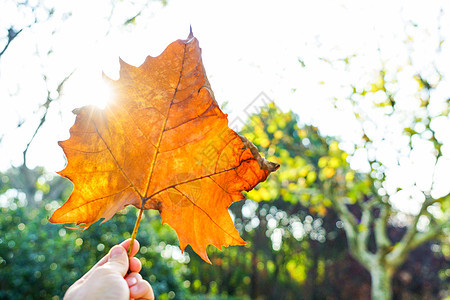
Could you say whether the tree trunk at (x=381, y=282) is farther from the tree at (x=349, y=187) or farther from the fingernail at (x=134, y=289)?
the fingernail at (x=134, y=289)

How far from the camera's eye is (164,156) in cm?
90

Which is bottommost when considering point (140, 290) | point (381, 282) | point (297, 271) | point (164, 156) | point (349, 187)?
point (297, 271)

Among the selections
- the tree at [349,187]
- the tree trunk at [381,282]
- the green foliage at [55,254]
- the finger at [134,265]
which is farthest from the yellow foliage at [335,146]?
the finger at [134,265]

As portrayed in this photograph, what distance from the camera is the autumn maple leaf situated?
2.68 feet

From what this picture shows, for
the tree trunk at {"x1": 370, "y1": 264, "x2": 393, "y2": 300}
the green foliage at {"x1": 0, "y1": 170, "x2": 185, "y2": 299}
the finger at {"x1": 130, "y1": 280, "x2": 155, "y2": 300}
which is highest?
the green foliage at {"x1": 0, "y1": 170, "x2": 185, "y2": 299}

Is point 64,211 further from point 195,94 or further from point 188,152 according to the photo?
point 195,94

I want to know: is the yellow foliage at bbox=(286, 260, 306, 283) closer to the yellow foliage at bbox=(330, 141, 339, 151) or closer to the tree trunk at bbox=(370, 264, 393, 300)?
the tree trunk at bbox=(370, 264, 393, 300)

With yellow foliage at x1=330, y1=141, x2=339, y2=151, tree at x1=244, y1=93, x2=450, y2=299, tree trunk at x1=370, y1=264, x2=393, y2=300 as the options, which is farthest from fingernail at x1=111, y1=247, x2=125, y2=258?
tree trunk at x1=370, y1=264, x2=393, y2=300

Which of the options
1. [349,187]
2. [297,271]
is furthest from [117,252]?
[297,271]

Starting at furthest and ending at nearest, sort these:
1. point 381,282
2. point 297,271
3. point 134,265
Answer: point 297,271 → point 381,282 → point 134,265

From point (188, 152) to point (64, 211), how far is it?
Answer: 1.19 ft

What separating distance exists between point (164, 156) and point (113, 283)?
0.36 meters

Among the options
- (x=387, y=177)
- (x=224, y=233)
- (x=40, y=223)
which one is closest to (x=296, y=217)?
(x=387, y=177)

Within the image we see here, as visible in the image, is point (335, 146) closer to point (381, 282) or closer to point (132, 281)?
point (381, 282)
